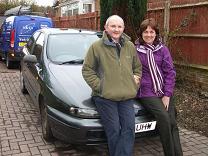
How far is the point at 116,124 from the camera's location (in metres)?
4.04

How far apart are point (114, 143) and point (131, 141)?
204 millimetres

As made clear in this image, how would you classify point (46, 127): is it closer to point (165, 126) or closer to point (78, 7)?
point (165, 126)

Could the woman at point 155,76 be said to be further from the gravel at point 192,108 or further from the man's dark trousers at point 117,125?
the gravel at point 192,108

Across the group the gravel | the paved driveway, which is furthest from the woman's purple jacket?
the gravel

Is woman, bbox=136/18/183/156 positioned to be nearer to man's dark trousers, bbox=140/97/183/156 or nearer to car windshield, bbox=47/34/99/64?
man's dark trousers, bbox=140/97/183/156

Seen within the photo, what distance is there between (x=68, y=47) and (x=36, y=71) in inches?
25.9

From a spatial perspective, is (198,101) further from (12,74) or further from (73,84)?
(12,74)

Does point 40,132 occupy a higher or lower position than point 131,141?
lower

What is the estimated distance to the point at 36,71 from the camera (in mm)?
5785

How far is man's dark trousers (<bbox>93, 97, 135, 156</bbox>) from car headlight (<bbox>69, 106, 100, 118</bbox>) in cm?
10

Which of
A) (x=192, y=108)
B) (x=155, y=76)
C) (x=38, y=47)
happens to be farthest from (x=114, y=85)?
(x=192, y=108)

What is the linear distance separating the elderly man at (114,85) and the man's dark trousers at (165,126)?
0.99 feet

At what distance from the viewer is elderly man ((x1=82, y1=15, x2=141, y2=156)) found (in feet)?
13.2

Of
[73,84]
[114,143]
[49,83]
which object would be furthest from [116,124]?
[49,83]
